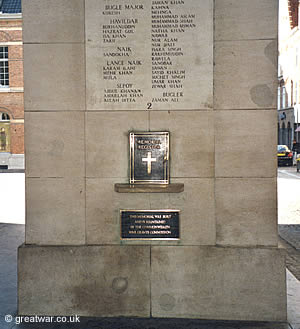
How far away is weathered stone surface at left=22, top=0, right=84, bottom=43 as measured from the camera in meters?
5.36

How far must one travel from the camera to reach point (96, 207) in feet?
18.0

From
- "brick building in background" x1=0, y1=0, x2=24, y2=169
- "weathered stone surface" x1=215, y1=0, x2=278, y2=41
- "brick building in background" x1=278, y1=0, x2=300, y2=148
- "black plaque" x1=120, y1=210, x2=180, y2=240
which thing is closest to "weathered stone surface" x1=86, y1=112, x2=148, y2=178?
"black plaque" x1=120, y1=210, x2=180, y2=240

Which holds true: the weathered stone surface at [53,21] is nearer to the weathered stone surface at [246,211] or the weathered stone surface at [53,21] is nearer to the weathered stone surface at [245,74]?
the weathered stone surface at [245,74]

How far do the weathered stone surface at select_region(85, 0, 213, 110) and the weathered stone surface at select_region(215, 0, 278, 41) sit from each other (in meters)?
0.14

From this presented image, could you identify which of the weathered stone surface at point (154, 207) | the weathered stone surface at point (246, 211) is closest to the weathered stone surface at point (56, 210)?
the weathered stone surface at point (154, 207)

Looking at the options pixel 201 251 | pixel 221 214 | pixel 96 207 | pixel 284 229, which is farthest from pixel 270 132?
pixel 284 229

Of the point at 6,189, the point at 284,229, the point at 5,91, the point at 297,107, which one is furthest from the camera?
the point at 297,107

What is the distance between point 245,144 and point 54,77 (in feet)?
8.89

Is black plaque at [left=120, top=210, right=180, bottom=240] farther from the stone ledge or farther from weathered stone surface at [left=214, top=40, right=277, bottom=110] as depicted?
weathered stone surface at [left=214, top=40, right=277, bottom=110]

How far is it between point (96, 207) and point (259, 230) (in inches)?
87.0

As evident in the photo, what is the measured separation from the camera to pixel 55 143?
5.48m

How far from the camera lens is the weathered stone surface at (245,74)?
17.2 feet

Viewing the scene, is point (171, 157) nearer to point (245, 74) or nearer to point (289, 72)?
point (245, 74)

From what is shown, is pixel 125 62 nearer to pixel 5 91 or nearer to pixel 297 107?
pixel 5 91
